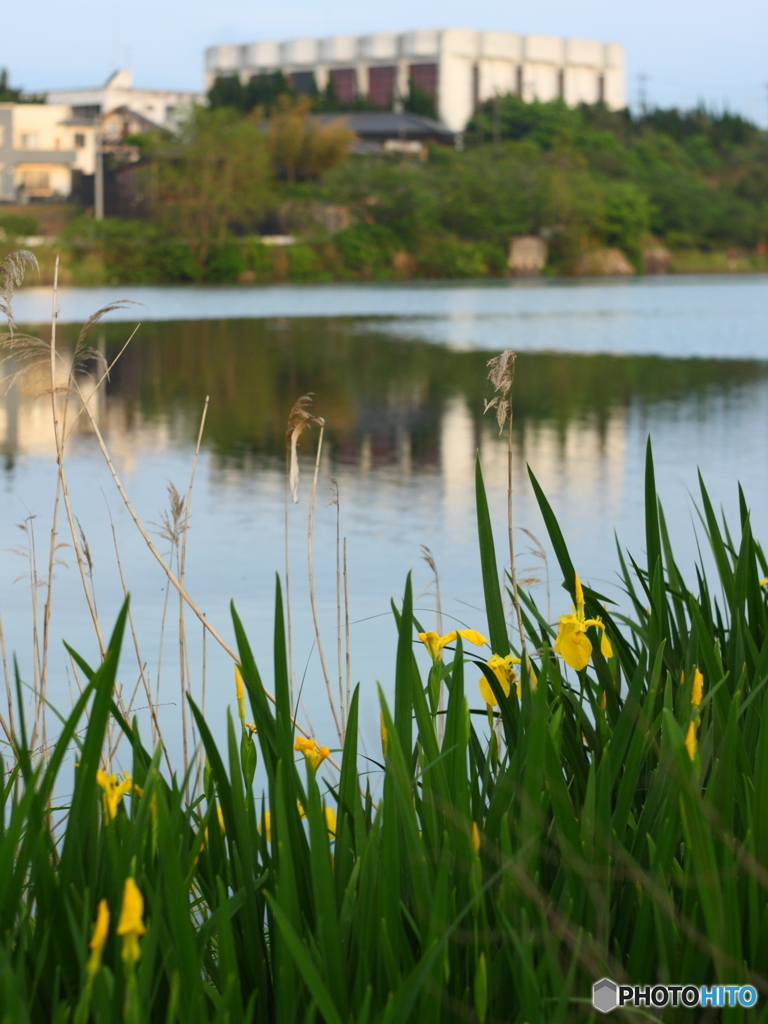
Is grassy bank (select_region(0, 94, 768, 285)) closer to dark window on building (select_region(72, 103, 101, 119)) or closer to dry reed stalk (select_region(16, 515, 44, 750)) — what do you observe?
dark window on building (select_region(72, 103, 101, 119))

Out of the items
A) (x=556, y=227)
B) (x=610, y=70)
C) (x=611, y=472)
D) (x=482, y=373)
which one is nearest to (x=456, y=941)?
(x=611, y=472)

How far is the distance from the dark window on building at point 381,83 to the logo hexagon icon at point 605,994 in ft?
253

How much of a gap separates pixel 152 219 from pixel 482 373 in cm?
3107

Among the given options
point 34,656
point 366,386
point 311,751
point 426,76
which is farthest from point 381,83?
point 311,751

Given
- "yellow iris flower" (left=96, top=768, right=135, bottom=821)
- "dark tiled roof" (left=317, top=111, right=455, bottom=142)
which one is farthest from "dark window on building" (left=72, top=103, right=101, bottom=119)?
"yellow iris flower" (left=96, top=768, right=135, bottom=821)

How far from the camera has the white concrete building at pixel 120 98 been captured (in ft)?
225

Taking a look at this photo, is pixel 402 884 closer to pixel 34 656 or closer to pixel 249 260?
pixel 34 656

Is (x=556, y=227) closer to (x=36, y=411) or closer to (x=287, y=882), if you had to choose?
(x=36, y=411)

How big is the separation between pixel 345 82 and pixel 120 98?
1460 cm

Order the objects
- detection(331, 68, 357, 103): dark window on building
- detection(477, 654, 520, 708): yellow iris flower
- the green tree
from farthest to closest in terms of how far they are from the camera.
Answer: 1. detection(331, 68, 357, 103): dark window on building
2. the green tree
3. detection(477, 654, 520, 708): yellow iris flower

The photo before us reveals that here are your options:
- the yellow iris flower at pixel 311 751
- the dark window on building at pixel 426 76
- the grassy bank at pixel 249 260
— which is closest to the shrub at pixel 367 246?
the grassy bank at pixel 249 260

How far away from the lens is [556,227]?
148 ft

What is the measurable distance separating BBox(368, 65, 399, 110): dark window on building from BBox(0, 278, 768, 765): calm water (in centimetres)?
6163

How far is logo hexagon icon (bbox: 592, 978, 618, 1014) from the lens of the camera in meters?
0.95
